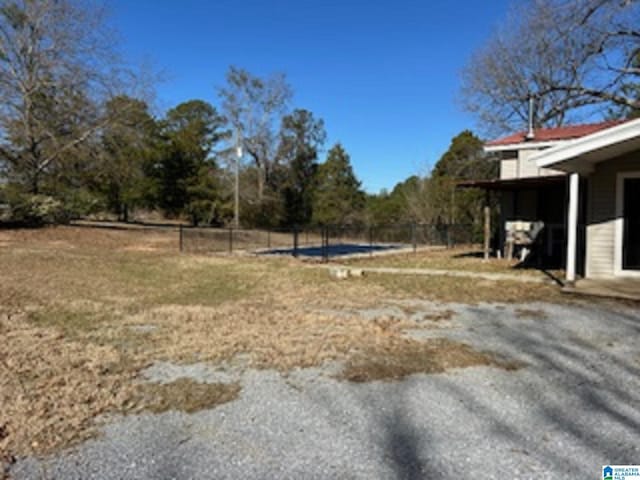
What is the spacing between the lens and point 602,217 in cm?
801

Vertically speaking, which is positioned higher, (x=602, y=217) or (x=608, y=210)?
(x=608, y=210)

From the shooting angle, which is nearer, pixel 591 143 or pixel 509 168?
pixel 591 143

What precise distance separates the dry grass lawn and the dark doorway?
1841mm

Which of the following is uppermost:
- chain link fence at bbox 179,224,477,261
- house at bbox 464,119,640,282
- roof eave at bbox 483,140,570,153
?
roof eave at bbox 483,140,570,153

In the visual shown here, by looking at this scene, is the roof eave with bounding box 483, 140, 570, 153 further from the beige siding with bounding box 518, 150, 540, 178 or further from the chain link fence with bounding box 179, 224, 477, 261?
the chain link fence with bounding box 179, 224, 477, 261

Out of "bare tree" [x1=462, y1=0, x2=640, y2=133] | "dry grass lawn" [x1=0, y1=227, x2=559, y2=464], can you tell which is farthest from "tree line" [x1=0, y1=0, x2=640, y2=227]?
"dry grass lawn" [x1=0, y1=227, x2=559, y2=464]

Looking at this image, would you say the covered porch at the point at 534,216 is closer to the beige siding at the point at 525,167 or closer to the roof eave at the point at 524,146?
the beige siding at the point at 525,167

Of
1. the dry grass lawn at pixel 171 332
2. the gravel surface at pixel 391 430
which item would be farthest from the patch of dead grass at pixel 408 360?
the gravel surface at pixel 391 430

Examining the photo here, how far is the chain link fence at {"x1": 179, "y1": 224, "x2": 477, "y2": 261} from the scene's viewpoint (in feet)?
51.9

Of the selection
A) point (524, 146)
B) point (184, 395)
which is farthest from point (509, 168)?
point (184, 395)

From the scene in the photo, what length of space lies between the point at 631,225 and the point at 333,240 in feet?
46.7

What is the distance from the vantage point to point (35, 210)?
17531 millimetres
